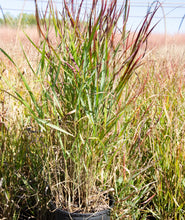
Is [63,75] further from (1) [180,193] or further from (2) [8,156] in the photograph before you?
(1) [180,193]

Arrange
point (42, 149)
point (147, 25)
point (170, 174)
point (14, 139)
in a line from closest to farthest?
1. point (147, 25)
2. point (42, 149)
3. point (170, 174)
4. point (14, 139)

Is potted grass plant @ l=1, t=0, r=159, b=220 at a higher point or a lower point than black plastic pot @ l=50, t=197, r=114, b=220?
higher

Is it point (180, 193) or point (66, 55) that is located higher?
point (66, 55)

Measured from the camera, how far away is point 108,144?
1.13 metres

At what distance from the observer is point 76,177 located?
1.04m

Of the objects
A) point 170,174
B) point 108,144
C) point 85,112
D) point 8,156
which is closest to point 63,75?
point 85,112

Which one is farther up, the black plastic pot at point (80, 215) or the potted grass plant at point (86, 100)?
the potted grass plant at point (86, 100)

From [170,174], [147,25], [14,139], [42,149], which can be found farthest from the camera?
[14,139]

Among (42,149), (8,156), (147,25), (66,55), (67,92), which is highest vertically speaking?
(147,25)

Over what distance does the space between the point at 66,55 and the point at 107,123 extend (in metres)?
0.35

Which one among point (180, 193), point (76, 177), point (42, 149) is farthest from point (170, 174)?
point (42, 149)

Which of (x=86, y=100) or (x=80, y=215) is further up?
(x=86, y=100)

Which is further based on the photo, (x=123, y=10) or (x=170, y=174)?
(x=170, y=174)

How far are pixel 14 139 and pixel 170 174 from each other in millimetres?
909
